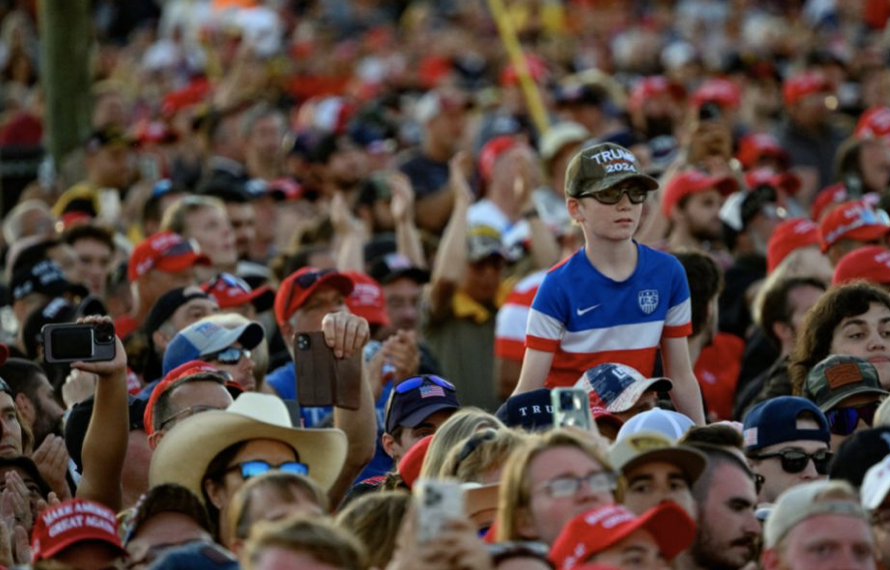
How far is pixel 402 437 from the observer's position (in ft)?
26.8

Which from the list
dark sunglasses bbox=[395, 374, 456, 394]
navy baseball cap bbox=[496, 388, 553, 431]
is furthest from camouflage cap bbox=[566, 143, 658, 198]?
dark sunglasses bbox=[395, 374, 456, 394]

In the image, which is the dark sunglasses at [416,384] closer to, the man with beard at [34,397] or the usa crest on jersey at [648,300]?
the usa crest on jersey at [648,300]

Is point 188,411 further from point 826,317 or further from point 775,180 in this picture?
point 775,180

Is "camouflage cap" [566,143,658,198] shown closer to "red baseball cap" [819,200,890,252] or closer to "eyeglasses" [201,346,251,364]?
"eyeglasses" [201,346,251,364]

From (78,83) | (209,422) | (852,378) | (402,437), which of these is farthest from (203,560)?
(78,83)

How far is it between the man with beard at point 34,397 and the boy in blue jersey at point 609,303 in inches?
85.3

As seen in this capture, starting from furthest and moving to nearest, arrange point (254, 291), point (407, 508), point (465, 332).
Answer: point (465, 332), point (254, 291), point (407, 508)

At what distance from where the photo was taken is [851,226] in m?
10.3

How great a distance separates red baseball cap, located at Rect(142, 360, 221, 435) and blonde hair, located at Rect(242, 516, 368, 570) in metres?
2.50

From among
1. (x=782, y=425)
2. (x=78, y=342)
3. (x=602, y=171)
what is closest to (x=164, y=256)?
(x=78, y=342)

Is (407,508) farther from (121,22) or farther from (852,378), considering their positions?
(121,22)

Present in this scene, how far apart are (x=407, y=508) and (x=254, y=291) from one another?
16.0 ft

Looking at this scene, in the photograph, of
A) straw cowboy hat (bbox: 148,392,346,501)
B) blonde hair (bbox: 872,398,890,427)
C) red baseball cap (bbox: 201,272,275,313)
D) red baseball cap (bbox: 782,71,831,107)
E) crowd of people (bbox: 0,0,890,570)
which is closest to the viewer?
crowd of people (bbox: 0,0,890,570)

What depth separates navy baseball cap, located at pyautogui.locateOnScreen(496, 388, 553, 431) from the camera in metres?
7.59
